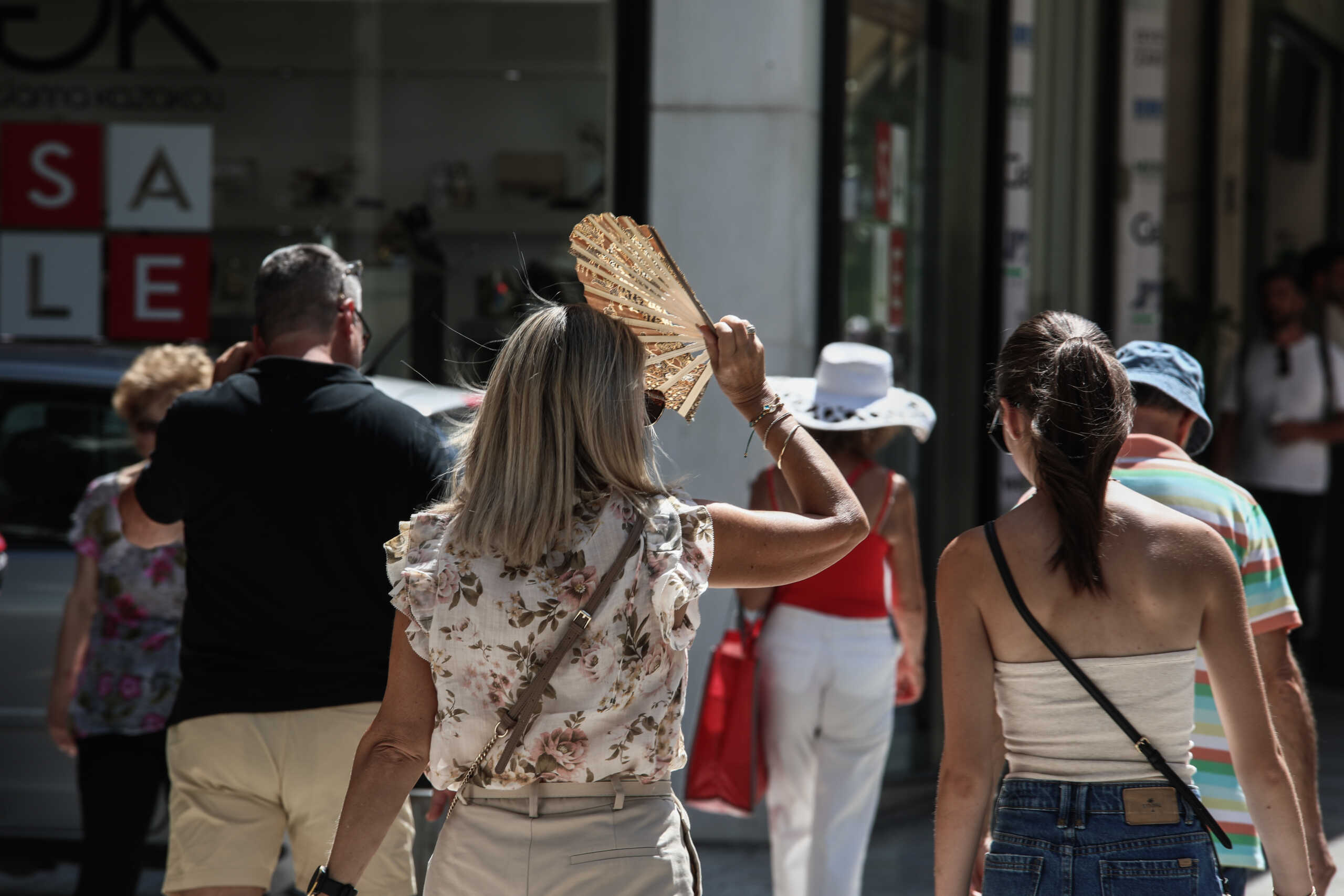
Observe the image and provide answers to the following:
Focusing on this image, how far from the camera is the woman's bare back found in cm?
A: 243

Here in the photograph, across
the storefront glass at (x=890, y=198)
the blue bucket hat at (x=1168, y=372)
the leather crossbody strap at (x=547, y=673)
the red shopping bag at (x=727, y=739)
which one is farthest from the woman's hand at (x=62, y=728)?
the storefront glass at (x=890, y=198)

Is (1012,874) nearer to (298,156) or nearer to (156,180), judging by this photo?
(156,180)

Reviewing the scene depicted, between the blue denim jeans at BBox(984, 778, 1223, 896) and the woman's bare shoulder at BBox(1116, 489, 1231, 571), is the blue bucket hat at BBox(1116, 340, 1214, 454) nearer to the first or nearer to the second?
the woman's bare shoulder at BBox(1116, 489, 1231, 571)

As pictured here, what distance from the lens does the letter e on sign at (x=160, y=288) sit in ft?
23.3

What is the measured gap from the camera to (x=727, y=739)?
4.35 m

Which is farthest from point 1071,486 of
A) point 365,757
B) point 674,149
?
point 674,149

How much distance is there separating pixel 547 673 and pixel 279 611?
43.2 inches

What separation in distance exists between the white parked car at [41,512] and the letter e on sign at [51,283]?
1.94 metres

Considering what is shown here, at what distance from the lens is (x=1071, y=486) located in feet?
8.09

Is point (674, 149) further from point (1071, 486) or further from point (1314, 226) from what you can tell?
point (1314, 226)

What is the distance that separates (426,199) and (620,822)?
6023 mm

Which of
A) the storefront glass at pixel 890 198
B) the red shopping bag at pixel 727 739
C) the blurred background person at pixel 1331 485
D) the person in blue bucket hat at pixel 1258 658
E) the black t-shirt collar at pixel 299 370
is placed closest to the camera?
the person in blue bucket hat at pixel 1258 658

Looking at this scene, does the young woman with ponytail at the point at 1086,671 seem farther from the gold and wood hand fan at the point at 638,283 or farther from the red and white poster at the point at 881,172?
the red and white poster at the point at 881,172

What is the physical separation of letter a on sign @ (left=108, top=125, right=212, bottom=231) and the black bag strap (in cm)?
567
